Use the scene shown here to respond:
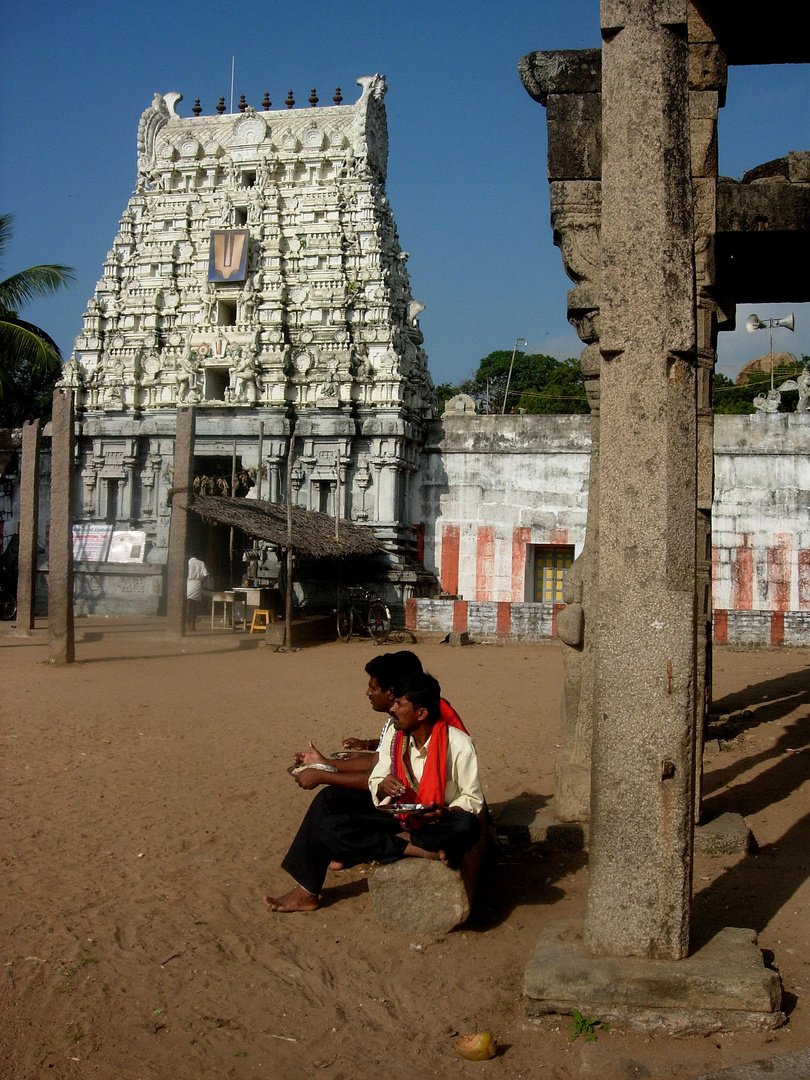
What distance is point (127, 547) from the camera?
19812 millimetres

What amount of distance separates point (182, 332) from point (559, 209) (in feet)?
56.8

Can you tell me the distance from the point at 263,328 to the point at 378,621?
7479 millimetres

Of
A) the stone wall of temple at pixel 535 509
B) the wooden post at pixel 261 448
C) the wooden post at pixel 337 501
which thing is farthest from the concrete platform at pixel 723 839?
the wooden post at pixel 261 448

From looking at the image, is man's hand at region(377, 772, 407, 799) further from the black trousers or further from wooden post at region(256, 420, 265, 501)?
wooden post at region(256, 420, 265, 501)

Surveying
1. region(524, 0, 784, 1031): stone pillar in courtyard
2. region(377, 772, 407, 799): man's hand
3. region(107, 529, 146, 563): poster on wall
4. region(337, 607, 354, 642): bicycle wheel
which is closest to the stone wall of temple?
region(107, 529, 146, 563): poster on wall

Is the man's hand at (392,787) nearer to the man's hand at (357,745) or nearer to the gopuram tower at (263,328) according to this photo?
the man's hand at (357,745)

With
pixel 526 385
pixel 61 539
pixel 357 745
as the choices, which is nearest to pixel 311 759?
pixel 357 745

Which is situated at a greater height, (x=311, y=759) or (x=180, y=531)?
(x=180, y=531)

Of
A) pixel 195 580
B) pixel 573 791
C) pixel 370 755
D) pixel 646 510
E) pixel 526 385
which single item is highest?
pixel 526 385

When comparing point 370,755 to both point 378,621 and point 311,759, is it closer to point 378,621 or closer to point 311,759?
point 311,759

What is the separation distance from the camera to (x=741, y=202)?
553 cm

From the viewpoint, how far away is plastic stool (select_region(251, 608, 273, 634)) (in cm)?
1681

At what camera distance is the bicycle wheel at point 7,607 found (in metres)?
18.6

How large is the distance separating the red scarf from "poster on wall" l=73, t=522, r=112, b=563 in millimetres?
16439
